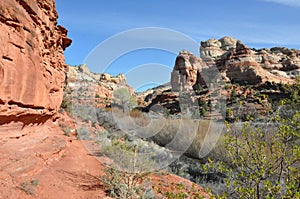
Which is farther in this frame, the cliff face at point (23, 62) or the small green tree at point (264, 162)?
the cliff face at point (23, 62)

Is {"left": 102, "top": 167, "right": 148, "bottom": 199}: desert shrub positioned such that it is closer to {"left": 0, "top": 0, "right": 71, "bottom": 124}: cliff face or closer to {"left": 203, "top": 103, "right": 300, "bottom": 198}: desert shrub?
{"left": 203, "top": 103, "right": 300, "bottom": 198}: desert shrub

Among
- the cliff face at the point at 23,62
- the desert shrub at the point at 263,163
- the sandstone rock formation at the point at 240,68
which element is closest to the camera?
the desert shrub at the point at 263,163

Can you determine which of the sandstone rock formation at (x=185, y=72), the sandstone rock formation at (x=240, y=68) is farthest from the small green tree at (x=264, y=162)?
the sandstone rock formation at (x=185, y=72)

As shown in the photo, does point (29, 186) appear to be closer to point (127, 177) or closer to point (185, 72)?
point (127, 177)

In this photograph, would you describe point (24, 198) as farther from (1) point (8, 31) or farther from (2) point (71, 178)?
(1) point (8, 31)

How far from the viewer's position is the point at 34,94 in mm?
6035

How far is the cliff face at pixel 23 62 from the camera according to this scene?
469cm

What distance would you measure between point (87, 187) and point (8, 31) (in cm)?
380

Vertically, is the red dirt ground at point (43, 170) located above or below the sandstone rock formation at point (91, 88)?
below

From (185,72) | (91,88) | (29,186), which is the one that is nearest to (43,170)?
(29,186)

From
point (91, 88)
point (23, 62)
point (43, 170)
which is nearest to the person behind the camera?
point (23, 62)

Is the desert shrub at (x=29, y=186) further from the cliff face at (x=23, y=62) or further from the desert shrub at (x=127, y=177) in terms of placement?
the desert shrub at (x=127, y=177)

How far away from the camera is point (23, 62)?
5.31 meters

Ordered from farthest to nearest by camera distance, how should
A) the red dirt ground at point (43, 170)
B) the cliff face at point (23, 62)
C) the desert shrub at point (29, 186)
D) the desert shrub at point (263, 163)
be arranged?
the cliff face at point (23, 62) < the red dirt ground at point (43, 170) < the desert shrub at point (29, 186) < the desert shrub at point (263, 163)
